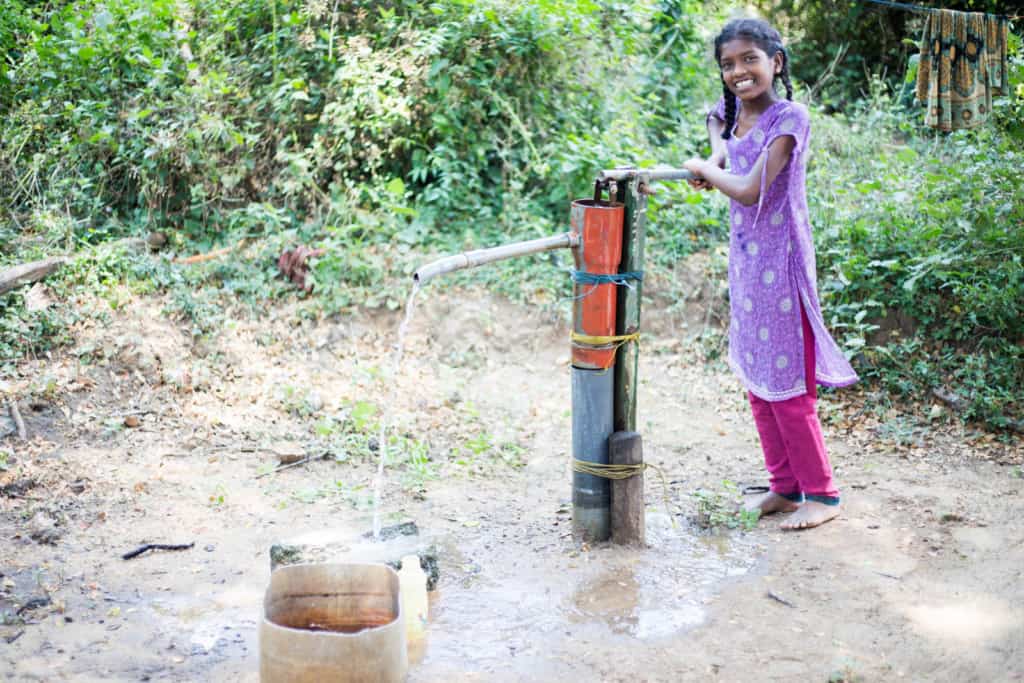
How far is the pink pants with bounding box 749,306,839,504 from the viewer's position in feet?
10.8

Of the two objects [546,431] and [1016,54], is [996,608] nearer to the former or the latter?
[546,431]

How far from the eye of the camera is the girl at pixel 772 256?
10.2ft

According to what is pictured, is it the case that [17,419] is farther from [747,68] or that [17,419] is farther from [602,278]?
[747,68]

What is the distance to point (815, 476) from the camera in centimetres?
341

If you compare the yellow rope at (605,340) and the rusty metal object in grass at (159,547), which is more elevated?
the yellow rope at (605,340)

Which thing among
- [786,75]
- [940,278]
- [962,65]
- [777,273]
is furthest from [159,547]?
[962,65]

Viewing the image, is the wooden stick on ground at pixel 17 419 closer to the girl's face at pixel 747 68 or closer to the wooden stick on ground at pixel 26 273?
the wooden stick on ground at pixel 26 273

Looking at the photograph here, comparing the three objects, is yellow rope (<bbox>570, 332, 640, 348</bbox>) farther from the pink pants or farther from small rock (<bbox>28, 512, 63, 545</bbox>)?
small rock (<bbox>28, 512, 63, 545</bbox>)

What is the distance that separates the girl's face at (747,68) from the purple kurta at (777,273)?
0.08 m

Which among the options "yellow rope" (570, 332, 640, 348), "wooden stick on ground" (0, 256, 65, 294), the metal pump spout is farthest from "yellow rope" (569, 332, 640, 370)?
"wooden stick on ground" (0, 256, 65, 294)

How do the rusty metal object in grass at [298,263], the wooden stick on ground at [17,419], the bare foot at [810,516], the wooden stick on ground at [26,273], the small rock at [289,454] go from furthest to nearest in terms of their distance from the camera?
the rusty metal object in grass at [298,263]
the wooden stick on ground at [26,273]
the wooden stick on ground at [17,419]
the small rock at [289,454]
the bare foot at [810,516]

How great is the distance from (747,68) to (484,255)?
1085 mm

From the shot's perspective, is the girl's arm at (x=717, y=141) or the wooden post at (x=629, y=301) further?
the girl's arm at (x=717, y=141)

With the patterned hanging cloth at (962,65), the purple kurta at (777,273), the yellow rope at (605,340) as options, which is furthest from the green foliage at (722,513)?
the patterned hanging cloth at (962,65)
